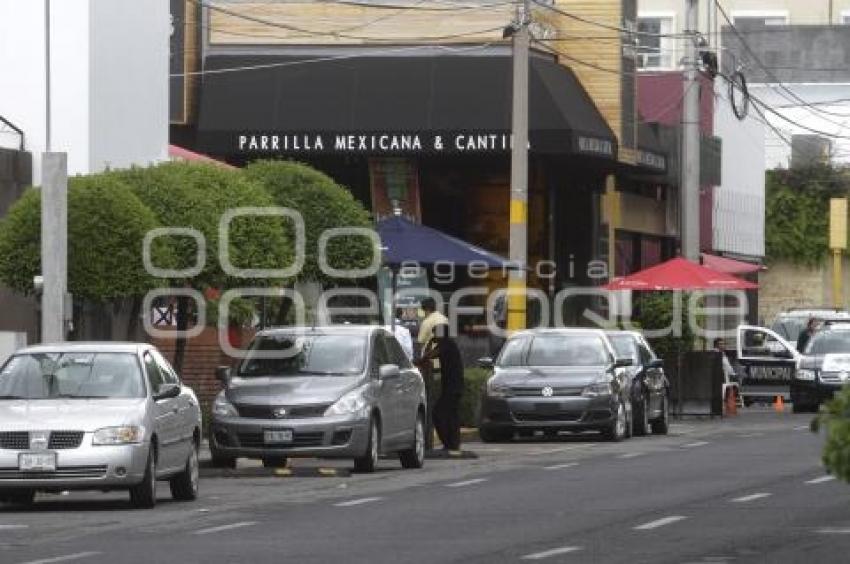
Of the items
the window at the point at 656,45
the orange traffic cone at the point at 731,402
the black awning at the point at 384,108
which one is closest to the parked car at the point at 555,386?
the black awning at the point at 384,108

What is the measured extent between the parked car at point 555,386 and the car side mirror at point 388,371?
715 cm

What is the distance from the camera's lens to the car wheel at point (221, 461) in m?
28.5

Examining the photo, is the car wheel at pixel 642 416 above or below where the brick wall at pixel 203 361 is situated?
below

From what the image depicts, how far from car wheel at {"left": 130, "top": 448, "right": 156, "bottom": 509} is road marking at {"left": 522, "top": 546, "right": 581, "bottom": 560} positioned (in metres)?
5.68

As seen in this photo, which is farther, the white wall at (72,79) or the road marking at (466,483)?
the white wall at (72,79)

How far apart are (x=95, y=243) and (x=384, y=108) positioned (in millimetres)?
18472

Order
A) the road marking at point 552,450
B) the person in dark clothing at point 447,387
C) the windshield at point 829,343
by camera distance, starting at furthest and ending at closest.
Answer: the windshield at point 829,343
the road marking at point 552,450
the person in dark clothing at point 447,387

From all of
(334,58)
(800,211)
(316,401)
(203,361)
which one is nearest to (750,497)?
(316,401)

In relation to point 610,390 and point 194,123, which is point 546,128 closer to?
point 194,123

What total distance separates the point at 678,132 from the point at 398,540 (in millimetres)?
38628

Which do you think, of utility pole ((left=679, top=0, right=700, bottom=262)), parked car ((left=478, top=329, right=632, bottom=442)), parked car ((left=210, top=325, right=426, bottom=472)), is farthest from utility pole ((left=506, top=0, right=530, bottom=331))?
parked car ((left=210, top=325, right=426, bottom=472))

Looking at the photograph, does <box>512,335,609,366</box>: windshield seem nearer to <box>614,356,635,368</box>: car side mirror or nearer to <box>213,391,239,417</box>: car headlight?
<box>614,356,635,368</box>: car side mirror

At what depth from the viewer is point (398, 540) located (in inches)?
757

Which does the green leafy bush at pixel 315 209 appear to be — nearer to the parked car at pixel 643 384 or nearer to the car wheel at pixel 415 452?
the parked car at pixel 643 384
